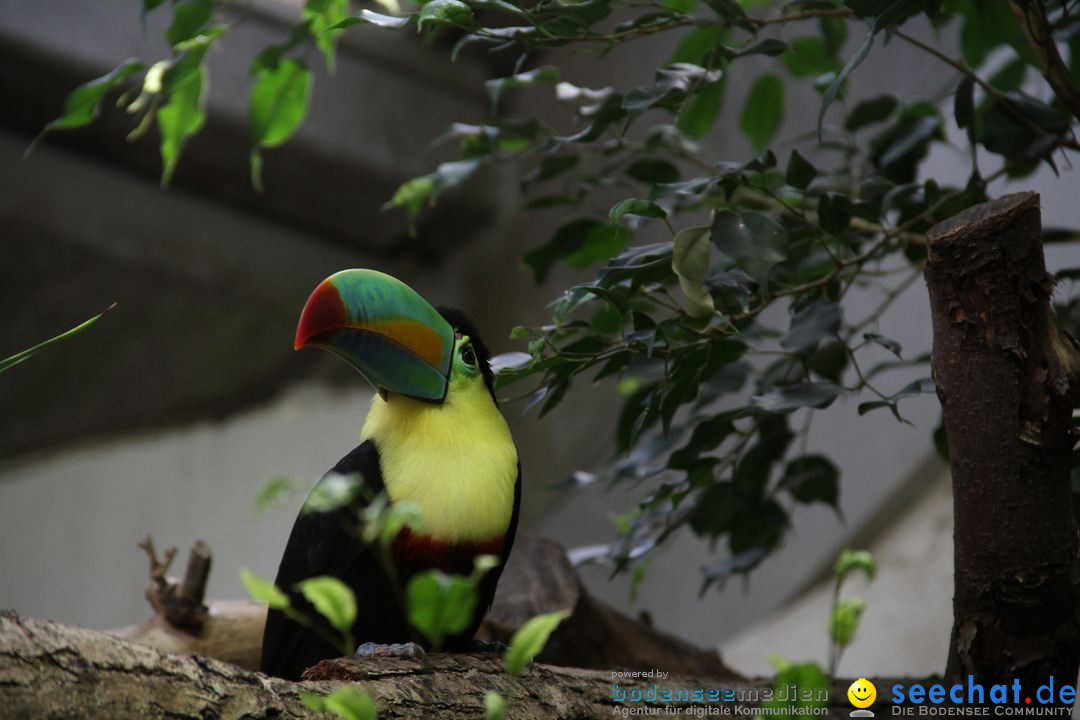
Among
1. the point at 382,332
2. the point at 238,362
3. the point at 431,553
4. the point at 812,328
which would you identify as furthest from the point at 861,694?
the point at 238,362

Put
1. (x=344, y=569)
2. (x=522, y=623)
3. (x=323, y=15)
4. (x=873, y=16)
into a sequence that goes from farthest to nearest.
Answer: (x=522, y=623)
(x=323, y=15)
(x=344, y=569)
(x=873, y=16)

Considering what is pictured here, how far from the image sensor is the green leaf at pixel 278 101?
2143mm

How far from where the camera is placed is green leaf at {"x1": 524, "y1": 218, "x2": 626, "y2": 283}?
2068 millimetres

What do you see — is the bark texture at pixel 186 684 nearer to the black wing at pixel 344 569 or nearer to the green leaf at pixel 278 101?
the black wing at pixel 344 569

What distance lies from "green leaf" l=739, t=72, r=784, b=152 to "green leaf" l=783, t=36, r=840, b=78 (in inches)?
2.1

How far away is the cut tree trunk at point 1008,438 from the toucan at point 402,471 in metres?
0.66

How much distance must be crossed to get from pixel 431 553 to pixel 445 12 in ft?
2.45

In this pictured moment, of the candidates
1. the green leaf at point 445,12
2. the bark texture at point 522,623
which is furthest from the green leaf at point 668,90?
the bark texture at point 522,623

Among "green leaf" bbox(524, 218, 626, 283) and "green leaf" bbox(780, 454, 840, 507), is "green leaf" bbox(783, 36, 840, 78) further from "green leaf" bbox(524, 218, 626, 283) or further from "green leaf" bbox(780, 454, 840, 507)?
"green leaf" bbox(780, 454, 840, 507)

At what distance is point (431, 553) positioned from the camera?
157cm

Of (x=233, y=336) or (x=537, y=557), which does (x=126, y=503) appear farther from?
(x=537, y=557)

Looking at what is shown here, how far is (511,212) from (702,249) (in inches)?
Answer: 151

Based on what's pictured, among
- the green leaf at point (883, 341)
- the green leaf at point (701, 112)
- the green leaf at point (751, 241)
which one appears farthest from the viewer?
the green leaf at point (701, 112)

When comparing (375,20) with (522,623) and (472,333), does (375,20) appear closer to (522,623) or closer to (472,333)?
(472,333)
